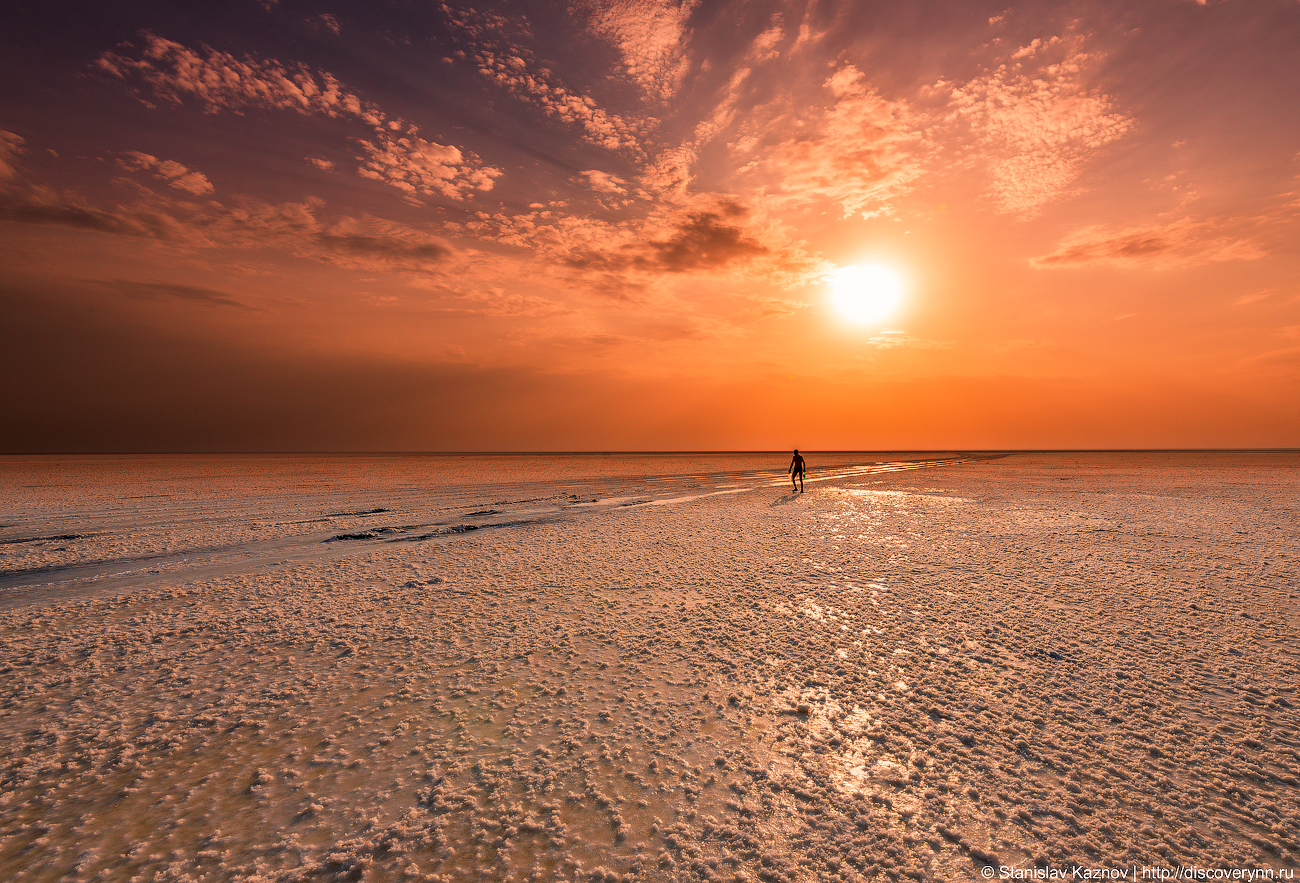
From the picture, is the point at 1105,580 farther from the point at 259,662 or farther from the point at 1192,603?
the point at 259,662

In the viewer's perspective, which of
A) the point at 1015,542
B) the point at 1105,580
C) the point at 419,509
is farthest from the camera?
the point at 419,509

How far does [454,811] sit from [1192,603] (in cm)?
991

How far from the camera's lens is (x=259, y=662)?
566 centimetres

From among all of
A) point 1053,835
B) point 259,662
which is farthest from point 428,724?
point 1053,835

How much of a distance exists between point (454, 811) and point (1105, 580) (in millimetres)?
10306

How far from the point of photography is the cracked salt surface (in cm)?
310

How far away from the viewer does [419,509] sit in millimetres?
18844

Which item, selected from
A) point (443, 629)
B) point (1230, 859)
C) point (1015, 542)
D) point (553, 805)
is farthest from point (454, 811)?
point (1015, 542)

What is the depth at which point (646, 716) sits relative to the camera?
4.54 metres

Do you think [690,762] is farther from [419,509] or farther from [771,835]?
[419,509]

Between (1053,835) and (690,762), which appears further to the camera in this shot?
(690,762)

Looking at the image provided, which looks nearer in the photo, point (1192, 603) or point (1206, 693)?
point (1206, 693)

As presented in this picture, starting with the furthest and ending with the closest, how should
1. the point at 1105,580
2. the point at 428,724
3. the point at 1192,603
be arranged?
the point at 1105,580, the point at 1192,603, the point at 428,724

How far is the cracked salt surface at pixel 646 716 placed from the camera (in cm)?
310
